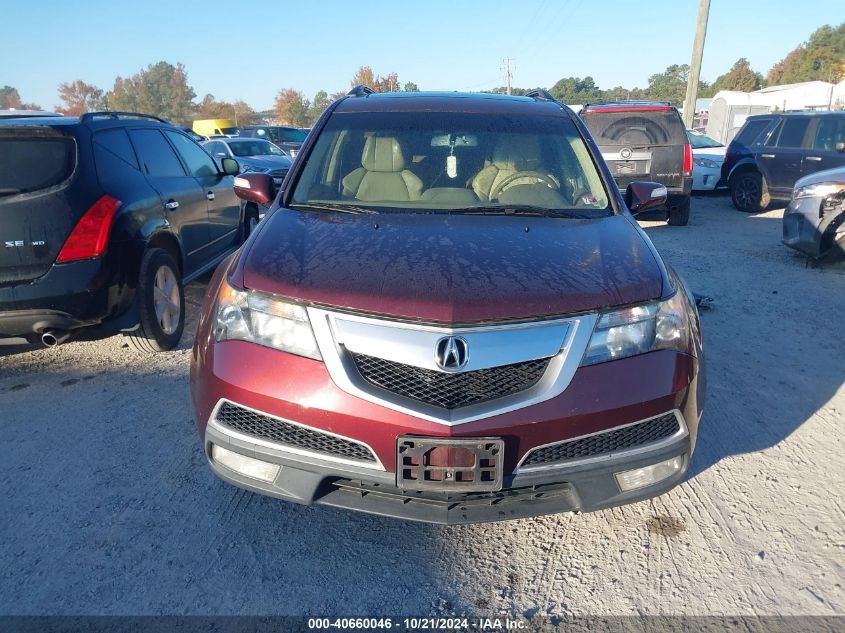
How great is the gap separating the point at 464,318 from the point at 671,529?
140 cm

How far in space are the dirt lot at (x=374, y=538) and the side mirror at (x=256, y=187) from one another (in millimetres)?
1303

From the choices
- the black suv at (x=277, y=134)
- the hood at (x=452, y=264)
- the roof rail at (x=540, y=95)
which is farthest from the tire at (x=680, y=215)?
the black suv at (x=277, y=134)

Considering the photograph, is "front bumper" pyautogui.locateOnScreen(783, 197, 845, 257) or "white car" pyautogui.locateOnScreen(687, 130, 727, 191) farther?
"white car" pyautogui.locateOnScreen(687, 130, 727, 191)

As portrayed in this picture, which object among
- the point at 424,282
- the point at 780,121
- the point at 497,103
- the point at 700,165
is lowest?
the point at 700,165

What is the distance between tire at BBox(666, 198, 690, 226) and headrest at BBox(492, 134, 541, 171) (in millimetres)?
7401

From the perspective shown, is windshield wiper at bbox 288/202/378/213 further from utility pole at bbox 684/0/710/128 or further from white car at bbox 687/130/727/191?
utility pole at bbox 684/0/710/128

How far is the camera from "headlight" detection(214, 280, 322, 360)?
7.18 ft

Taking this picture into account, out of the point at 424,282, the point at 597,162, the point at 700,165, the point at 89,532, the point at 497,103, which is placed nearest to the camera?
the point at 424,282

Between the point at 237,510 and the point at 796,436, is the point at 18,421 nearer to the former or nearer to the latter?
the point at 237,510

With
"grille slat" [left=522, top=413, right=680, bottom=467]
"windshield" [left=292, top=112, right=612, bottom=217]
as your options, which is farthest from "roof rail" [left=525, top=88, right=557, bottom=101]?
"grille slat" [left=522, top=413, right=680, bottom=467]

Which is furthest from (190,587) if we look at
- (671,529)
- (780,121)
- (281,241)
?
(780,121)

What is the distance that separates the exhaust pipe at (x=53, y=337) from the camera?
3.74 meters

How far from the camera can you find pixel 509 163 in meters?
3.44

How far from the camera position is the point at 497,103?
3758mm
